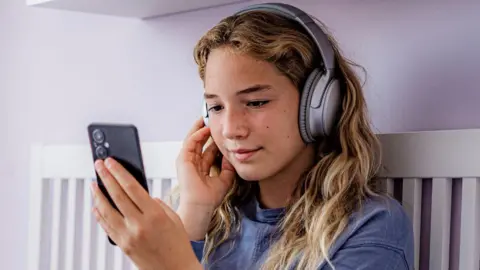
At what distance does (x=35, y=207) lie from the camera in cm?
176

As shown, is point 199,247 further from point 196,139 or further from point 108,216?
point 108,216

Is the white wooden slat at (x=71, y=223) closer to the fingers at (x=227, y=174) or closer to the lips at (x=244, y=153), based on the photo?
the fingers at (x=227, y=174)

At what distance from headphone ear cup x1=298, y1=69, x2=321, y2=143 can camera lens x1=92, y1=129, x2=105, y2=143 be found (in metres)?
0.26

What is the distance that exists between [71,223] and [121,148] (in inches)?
29.5

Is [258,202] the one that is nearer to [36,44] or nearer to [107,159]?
[107,159]

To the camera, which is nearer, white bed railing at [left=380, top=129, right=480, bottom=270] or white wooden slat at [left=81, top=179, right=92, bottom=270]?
white bed railing at [left=380, top=129, right=480, bottom=270]

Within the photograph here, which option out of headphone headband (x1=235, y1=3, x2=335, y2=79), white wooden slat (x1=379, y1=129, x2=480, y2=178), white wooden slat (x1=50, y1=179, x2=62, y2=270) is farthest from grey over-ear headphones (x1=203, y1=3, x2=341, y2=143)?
white wooden slat (x1=50, y1=179, x2=62, y2=270)

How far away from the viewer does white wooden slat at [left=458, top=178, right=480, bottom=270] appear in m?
1.06

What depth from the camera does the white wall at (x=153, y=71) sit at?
1.14m

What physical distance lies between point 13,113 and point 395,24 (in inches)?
44.3

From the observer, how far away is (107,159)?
99 cm

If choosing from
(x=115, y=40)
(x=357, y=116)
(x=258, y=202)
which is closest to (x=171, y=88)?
(x=115, y=40)

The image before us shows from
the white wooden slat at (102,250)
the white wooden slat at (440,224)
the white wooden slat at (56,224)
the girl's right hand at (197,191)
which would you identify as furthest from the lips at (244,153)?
the white wooden slat at (56,224)

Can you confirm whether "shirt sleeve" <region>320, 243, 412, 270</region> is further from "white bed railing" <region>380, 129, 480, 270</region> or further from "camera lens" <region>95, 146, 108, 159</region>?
"camera lens" <region>95, 146, 108, 159</region>
